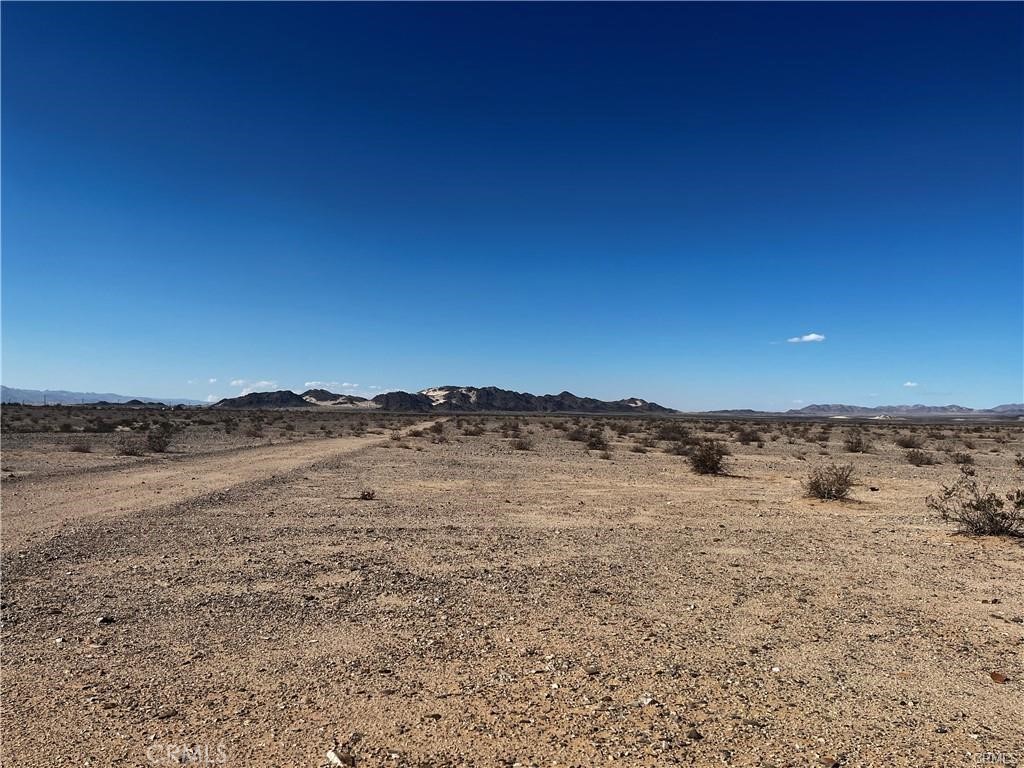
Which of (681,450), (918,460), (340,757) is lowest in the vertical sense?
(340,757)

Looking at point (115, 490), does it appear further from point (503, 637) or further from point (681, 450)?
point (681, 450)

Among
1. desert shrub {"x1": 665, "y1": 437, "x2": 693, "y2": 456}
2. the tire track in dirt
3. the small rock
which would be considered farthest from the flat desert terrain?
desert shrub {"x1": 665, "y1": 437, "x2": 693, "y2": 456}

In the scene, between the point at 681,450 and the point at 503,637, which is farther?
the point at 681,450

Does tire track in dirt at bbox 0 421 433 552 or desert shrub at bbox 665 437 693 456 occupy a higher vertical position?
desert shrub at bbox 665 437 693 456

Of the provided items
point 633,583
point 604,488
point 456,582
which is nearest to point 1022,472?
point 604,488

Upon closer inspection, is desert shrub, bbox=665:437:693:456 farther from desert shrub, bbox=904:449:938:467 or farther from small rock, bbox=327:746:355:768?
small rock, bbox=327:746:355:768

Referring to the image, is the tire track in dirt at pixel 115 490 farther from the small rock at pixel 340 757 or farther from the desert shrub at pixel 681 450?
the desert shrub at pixel 681 450

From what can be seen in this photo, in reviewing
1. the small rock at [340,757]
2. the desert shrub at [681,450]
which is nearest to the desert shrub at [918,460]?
the desert shrub at [681,450]

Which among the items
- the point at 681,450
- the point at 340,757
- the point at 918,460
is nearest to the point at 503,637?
the point at 340,757

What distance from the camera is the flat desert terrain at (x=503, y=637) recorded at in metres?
4.20

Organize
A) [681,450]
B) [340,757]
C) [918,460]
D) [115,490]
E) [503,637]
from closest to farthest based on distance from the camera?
1. [340,757]
2. [503,637]
3. [115,490]
4. [918,460]
5. [681,450]

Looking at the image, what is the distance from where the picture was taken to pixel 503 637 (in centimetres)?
599

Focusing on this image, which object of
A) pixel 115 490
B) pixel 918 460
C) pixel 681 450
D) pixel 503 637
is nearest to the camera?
pixel 503 637

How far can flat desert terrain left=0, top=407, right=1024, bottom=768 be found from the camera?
13.8 feet
